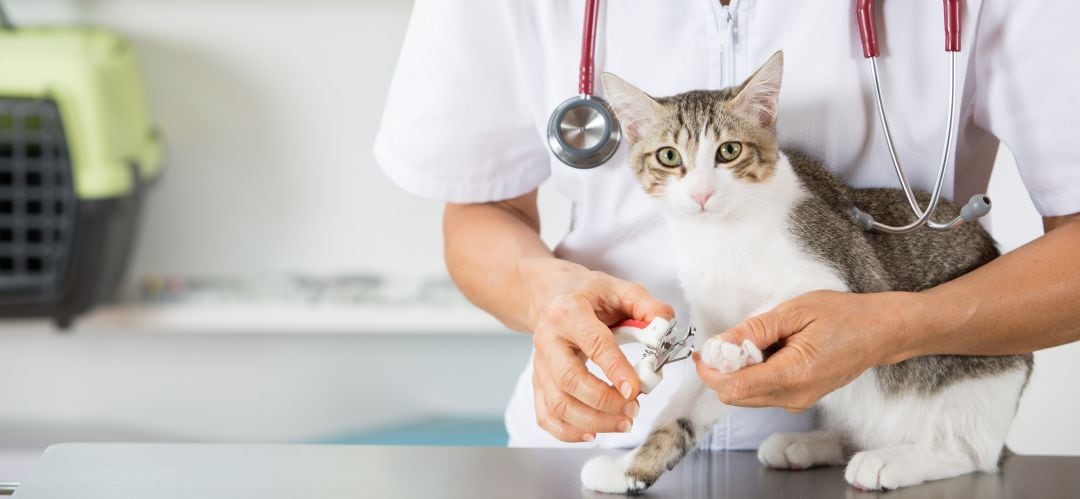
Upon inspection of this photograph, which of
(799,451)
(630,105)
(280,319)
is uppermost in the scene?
(630,105)

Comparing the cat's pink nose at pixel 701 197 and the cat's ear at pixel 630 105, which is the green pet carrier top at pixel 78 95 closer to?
the cat's ear at pixel 630 105

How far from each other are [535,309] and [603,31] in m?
0.31

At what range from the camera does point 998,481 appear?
99cm

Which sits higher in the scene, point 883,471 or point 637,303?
point 637,303

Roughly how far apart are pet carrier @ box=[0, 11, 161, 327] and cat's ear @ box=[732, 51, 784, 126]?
1492mm

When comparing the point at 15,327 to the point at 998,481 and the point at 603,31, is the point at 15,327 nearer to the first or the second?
the point at 603,31

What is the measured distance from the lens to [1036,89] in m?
1.02

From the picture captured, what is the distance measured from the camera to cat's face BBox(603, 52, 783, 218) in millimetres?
992

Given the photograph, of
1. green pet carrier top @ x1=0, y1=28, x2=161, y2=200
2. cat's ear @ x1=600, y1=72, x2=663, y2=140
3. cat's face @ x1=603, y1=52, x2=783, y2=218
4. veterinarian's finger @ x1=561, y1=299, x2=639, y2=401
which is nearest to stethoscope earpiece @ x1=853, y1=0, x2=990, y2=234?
cat's face @ x1=603, y1=52, x2=783, y2=218

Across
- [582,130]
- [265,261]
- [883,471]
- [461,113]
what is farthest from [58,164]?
[883,471]

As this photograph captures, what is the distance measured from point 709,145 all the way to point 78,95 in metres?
1.48

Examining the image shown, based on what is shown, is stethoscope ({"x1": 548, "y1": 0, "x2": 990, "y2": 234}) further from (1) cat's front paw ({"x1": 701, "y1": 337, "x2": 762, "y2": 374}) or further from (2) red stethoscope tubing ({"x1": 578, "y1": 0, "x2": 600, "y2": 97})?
(1) cat's front paw ({"x1": 701, "y1": 337, "x2": 762, "y2": 374})

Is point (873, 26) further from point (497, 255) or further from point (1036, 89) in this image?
point (497, 255)

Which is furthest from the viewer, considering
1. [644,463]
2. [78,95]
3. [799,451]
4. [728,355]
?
[78,95]
